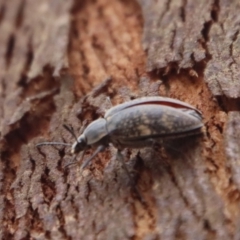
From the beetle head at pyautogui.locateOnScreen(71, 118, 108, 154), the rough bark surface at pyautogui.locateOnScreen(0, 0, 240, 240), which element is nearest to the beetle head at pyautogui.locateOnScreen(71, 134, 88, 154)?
the beetle head at pyautogui.locateOnScreen(71, 118, 108, 154)

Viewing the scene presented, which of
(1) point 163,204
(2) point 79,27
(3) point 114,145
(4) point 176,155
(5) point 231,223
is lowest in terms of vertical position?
(5) point 231,223

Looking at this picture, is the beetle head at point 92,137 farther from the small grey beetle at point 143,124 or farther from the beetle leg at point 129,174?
the beetle leg at point 129,174

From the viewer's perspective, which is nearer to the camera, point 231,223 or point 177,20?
point 231,223

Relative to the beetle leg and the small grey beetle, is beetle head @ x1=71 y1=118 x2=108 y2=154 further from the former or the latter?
the beetle leg

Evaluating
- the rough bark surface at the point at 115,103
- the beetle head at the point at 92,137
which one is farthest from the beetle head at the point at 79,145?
the rough bark surface at the point at 115,103

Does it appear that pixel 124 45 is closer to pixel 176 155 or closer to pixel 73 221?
pixel 176 155

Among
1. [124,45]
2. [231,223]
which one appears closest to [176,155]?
[231,223]
